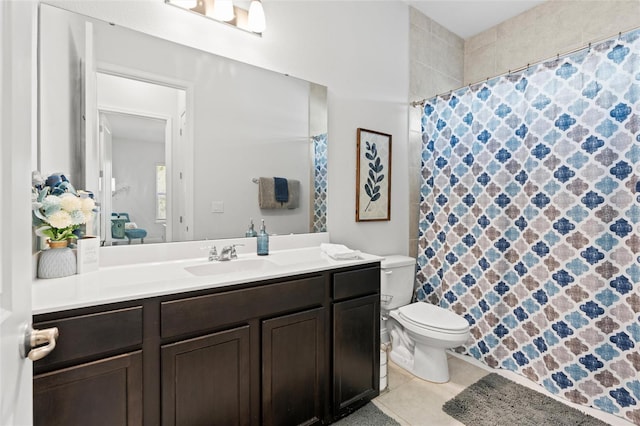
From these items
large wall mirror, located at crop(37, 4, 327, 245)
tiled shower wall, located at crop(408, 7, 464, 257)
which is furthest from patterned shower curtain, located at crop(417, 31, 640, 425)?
large wall mirror, located at crop(37, 4, 327, 245)

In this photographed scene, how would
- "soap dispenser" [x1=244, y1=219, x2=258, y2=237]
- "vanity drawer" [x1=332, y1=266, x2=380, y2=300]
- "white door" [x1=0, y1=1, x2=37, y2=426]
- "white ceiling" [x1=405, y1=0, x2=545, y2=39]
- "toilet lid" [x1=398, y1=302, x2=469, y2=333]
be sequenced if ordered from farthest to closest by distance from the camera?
1. "white ceiling" [x1=405, y1=0, x2=545, y2=39]
2. "toilet lid" [x1=398, y1=302, x2=469, y2=333]
3. "soap dispenser" [x1=244, y1=219, x2=258, y2=237]
4. "vanity drawer" [x1=332, y1=266, x2=380, y2=300]
5. "white door" [x1=0, y1=1, x2=37, y2=426]

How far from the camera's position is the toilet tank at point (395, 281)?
2.23m

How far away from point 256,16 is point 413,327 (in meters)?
2.09

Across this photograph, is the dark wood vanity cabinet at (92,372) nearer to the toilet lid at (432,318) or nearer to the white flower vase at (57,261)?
the white flower vase at (57,261)

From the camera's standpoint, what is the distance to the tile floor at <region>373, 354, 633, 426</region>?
1.72m

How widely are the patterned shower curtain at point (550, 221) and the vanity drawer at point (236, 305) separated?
1392mm

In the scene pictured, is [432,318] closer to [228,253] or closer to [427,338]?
[427,338]

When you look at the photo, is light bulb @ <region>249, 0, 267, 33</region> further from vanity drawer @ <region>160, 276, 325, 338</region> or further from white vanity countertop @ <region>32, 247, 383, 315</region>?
vanity drawer @ <region>160, 276, 325, 338</region>

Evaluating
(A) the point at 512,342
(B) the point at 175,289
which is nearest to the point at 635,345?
(A) the point at 512,342

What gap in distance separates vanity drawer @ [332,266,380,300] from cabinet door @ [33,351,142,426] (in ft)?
2.93

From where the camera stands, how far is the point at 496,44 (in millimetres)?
2893

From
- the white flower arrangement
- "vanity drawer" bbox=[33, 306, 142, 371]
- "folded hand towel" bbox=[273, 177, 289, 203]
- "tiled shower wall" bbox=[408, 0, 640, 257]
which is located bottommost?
"vanity drawer" bbox=[33, 306, 142, 371]

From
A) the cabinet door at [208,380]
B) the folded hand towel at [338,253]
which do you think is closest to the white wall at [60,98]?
the cabinet door at [208,380]

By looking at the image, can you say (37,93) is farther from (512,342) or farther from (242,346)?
(512,342)
